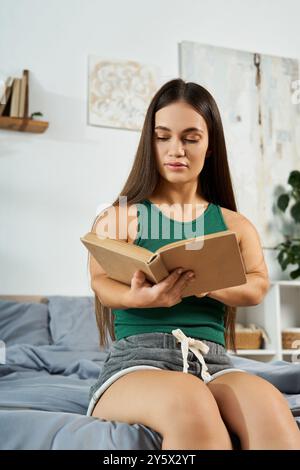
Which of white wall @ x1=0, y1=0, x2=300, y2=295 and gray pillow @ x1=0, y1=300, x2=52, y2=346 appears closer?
gray pillow @ x1=0, y1=300, x2=52, y2=346

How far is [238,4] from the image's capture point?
12.8 ft

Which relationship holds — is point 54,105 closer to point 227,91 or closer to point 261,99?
point 227,91

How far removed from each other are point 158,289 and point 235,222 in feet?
1.29

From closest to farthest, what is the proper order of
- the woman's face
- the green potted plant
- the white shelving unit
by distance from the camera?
the woman's face → the white shelving unit → the green potted plant

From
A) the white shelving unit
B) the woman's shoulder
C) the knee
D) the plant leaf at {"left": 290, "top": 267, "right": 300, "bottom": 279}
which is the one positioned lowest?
the white shelving unit

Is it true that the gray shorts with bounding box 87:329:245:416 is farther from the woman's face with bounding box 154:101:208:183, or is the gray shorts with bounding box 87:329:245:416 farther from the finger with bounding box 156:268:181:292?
the woman's face with bounding box 154:101:208:183

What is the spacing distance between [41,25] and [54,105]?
451 millimetres

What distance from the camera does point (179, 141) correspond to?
4.33 ft

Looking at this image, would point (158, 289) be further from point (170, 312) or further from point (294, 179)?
point (294, 179)

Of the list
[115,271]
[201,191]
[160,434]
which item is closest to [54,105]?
[201,191]

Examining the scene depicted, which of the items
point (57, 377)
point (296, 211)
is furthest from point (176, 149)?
point (296, 211)

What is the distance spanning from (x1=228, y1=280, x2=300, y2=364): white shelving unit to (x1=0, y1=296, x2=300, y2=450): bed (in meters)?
1.02

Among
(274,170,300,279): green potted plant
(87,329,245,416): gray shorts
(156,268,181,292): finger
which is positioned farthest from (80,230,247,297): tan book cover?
(274,170,300,279): green potted plant

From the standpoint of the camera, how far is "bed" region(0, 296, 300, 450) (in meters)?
1.02
